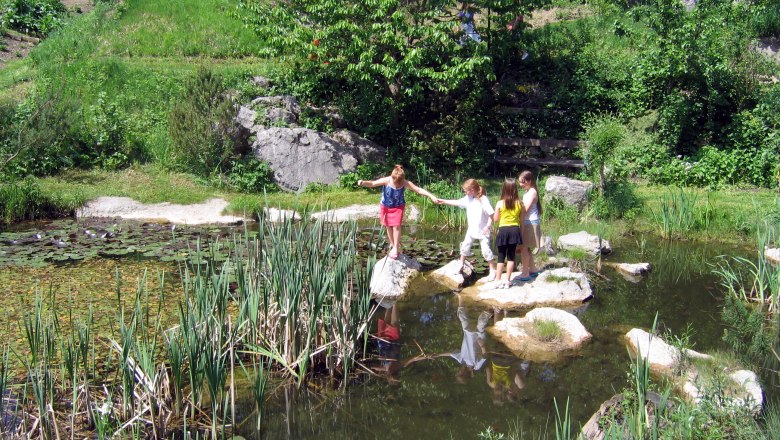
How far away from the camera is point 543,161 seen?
17.5 metres

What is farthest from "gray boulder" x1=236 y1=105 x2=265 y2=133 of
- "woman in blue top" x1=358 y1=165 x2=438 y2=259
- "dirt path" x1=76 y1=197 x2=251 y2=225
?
"woman in blue top" x1=358 y1=165 x2=438 y2=259

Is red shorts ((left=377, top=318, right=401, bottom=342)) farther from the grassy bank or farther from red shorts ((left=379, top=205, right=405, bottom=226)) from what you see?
the grassy bank

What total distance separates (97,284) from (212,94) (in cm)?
766

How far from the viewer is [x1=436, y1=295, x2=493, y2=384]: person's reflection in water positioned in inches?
303

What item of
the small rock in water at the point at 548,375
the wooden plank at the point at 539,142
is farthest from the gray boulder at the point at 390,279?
the wooden plank at the point at 539,142

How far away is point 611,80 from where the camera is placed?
19141 millimetres

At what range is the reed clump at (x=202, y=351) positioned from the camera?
551 centimetres

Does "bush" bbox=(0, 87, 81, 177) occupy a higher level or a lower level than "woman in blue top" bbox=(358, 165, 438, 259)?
higher

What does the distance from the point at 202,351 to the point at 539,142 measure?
13.7 metres

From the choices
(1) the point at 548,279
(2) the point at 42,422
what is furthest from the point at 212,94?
(2) the point at 42,422

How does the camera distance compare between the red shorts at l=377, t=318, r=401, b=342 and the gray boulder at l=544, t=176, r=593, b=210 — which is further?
the gray boulder at l=544, t=176, r=593, b=210

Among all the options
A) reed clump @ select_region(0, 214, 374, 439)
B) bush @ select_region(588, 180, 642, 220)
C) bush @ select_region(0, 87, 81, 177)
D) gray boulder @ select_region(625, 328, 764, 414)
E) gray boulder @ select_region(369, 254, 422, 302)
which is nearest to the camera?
reed clump @ select_region(0, 214, 374, 439)

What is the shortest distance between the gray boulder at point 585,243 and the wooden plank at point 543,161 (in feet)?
16.9

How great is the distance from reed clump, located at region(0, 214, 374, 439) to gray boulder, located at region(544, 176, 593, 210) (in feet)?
25.0
